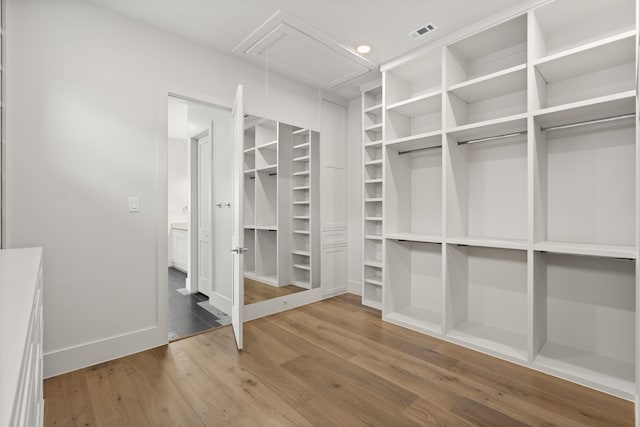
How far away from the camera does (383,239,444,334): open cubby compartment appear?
3238mm

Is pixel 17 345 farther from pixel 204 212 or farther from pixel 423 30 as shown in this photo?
pixel 204 212

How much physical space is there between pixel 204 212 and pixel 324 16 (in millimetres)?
2805

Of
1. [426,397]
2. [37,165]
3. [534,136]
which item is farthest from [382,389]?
[37,165]

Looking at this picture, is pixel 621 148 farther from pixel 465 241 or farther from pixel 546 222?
pixel 465 241

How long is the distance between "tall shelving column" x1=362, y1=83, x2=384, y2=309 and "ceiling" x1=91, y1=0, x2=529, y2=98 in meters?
0.95

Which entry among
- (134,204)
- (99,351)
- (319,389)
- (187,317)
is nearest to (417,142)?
(319,389)

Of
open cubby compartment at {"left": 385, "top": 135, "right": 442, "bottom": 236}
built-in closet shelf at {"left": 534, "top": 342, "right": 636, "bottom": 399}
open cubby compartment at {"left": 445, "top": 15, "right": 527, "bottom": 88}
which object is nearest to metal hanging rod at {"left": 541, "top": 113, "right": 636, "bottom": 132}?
open cubby compartment at {"left": 445, "top": 15, "right": 527, "bottom": 88}

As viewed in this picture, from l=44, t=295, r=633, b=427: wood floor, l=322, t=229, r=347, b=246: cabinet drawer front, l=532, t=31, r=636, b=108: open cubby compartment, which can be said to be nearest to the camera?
l=44, t=295, r=633, b=427: wood floor

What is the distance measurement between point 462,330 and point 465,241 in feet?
2.84

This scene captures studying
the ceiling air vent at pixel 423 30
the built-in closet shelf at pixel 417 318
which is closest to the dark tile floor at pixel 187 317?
the built-in closet shelf at pixel 417 318

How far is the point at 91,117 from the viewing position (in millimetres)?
2299

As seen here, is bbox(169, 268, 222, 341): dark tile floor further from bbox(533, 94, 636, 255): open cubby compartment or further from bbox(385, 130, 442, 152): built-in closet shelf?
bbox(533, 94, 636, 255): open cubby compartment

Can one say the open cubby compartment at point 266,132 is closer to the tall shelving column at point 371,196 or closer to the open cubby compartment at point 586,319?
the tall shelving column at point 371,196

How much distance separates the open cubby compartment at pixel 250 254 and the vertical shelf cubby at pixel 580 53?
2.77 m
